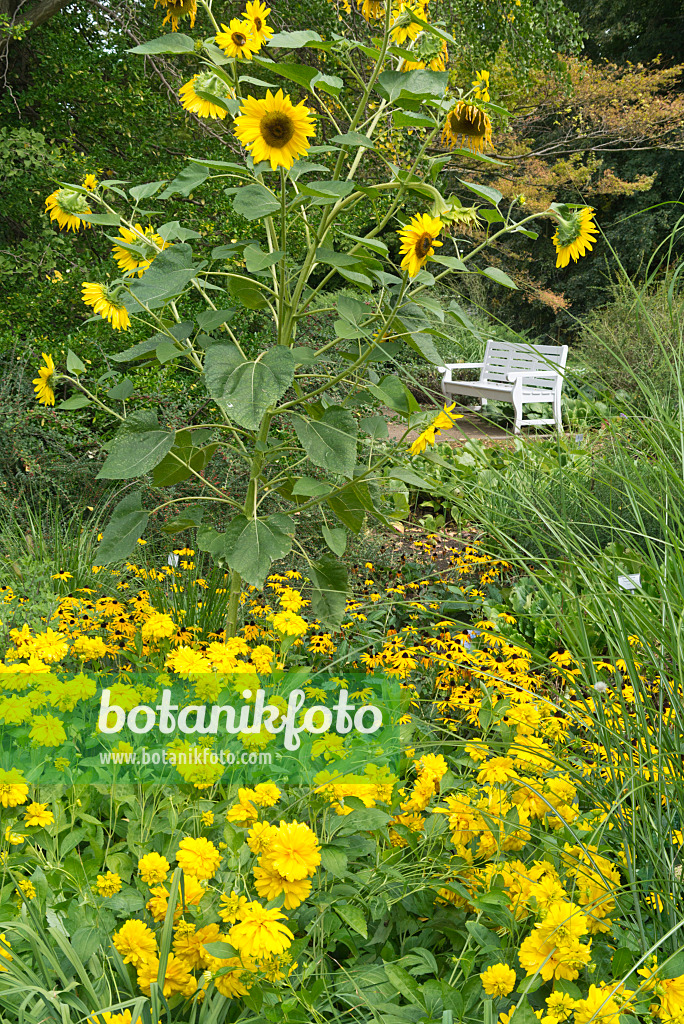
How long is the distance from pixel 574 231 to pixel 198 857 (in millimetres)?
1330

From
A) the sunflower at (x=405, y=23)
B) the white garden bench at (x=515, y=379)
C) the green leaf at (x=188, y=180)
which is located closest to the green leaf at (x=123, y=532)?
the green leaf at (x=188, y=180)

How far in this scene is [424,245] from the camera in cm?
142

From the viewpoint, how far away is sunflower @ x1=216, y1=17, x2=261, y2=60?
1563 mm

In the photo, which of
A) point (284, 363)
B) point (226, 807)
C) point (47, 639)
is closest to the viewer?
point (226, 807)

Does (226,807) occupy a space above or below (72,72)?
below

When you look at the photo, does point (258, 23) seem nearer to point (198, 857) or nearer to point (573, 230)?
point (573, 230)

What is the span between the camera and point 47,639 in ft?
5.23

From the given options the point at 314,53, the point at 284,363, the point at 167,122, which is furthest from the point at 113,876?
the point at 314,53

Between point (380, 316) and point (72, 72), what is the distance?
3697 millimetres

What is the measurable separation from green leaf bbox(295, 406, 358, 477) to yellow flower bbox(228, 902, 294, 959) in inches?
31.4

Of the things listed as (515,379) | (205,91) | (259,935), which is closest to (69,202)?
(205,91)

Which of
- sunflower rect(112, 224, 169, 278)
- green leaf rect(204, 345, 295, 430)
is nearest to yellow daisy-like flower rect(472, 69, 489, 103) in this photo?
green leaf rect(204, 345, 295, 430)

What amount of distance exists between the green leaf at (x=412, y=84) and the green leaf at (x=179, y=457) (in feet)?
2.62

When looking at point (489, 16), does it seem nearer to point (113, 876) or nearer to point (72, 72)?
point (72, 72)
